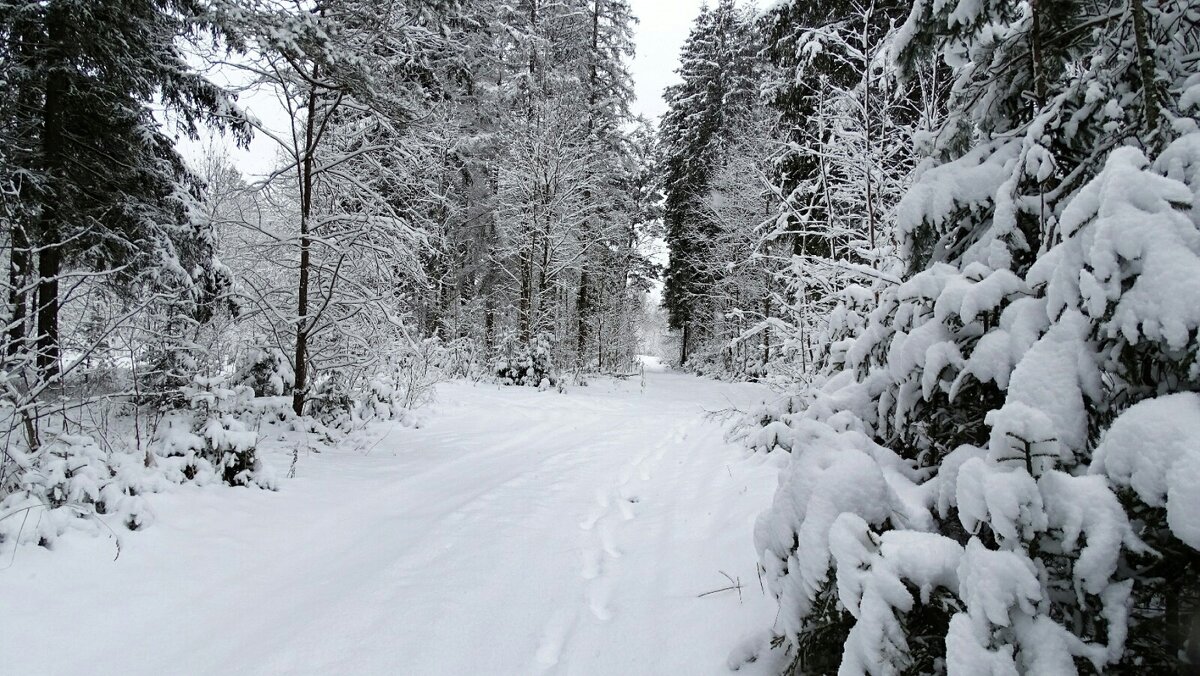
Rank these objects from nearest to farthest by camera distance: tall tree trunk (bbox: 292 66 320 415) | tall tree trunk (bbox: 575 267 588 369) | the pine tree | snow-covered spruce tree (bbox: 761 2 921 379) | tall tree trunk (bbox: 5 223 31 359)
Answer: tall tree trunk (bbox: 5 223 31 359) → the pine tree → snow-covered spruce tree (bbox: 761 2 921 379) → tall tree trunk (bbox: 292 66 320 415) → tall tree trunk (bbox: 575 267 588 369)

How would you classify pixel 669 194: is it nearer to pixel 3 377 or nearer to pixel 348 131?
pixel 348 131

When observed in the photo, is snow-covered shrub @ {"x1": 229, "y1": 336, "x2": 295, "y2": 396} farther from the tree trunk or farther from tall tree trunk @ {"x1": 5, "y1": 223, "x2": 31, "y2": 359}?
the tree trunk

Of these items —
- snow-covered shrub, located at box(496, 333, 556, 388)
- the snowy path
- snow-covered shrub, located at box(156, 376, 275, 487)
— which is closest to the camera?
the snowy path

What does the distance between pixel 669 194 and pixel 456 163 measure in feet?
37.0

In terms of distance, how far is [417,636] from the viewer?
2422mm

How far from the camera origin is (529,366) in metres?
14.0

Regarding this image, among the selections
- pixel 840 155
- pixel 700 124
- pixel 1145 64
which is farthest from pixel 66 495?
pixel 700 124

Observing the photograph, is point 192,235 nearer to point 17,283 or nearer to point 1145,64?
point 17,283

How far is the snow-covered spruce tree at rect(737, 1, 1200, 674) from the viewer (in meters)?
1.19

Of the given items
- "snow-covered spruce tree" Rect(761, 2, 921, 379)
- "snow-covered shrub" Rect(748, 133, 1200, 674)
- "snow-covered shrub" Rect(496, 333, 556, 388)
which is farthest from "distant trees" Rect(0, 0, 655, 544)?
"snow-covered shrub" Rect(496, 333, 556, 388)

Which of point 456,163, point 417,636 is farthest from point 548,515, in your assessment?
point 456,163

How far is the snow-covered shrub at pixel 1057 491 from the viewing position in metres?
1.17

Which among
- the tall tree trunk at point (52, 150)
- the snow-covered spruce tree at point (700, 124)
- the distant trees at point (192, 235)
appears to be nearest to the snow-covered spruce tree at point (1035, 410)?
the distant trees at point (192, 235)

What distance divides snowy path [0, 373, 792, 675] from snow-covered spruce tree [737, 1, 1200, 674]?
2.71 ft
